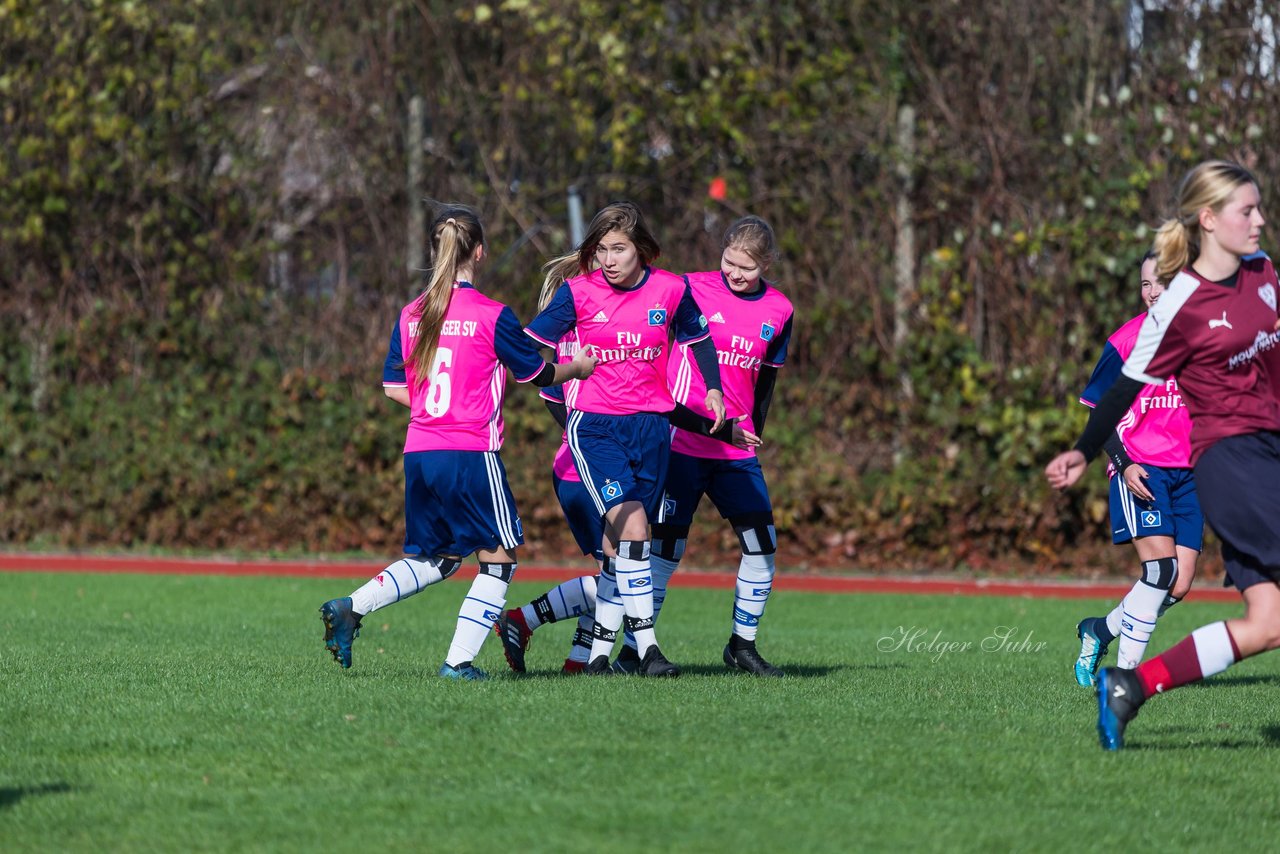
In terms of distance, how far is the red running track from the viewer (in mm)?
13789

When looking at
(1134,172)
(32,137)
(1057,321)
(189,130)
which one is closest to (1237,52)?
(1134,172)

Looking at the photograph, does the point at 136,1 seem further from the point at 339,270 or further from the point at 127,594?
the point at 127,594

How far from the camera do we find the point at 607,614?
7562 mm

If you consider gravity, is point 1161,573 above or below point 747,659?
above

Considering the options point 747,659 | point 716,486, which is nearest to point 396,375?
point 716,486

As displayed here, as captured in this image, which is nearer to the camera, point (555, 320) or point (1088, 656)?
point (555, 320)

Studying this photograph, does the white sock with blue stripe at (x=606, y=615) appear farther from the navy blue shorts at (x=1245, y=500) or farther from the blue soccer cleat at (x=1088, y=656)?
the navy blue shorts at (x=1245, y=500)

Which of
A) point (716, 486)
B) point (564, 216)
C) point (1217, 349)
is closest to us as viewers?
point (1217, 349)

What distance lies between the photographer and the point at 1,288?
59.5 feet

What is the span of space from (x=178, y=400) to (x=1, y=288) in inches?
107

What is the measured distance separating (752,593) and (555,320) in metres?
1.64

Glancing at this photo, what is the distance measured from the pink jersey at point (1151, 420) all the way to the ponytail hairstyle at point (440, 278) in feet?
9.87

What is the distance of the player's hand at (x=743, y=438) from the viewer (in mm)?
7543

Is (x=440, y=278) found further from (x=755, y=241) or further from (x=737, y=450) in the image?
(x=737, y=450)
